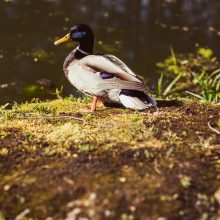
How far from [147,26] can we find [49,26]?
230 cm

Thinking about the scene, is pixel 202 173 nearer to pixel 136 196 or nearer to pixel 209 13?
pixel 136 196

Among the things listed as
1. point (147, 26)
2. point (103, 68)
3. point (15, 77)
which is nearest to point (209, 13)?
point (147, 26)

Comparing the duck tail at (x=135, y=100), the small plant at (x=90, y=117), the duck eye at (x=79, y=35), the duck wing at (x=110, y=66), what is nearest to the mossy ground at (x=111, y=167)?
the small plant at (x=90, y=117)

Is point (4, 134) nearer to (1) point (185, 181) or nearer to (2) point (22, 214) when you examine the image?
(2) point (22, 214)

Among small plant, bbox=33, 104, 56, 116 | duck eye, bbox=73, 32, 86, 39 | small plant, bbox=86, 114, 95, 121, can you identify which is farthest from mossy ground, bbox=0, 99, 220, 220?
duck eye, bbox=73, 32, 86, 39

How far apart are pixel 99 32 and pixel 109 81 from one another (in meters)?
5.53

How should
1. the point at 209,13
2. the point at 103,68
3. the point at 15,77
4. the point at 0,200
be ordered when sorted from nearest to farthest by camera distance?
the point at 0,200
the point at 103,68
the point at 15,77
the point at 209,13

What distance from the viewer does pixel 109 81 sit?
175 inches

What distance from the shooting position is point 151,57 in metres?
8.83

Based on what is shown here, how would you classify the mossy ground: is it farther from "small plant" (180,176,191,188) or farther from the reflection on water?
the reflection on water

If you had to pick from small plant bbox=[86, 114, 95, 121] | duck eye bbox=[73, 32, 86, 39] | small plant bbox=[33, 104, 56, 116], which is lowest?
small plant bbox=[33, 104, 56, 116]

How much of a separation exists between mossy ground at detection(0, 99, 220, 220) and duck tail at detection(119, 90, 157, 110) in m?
0.10

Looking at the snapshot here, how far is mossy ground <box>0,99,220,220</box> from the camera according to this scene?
2.90 meters

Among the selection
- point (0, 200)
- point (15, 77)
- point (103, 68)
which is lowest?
point (15, 77)
